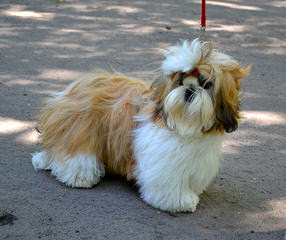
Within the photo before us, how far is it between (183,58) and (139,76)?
2.94m

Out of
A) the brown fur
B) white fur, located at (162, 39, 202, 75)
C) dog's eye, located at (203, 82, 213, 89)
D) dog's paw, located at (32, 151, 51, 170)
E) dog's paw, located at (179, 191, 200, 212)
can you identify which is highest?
white fur, located at (162, 39, 202, 75)

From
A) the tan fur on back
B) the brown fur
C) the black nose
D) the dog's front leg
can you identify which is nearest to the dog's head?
the black nose

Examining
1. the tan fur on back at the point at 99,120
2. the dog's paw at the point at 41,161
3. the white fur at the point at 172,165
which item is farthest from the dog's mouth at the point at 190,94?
the dog's paw at the point at 41,161

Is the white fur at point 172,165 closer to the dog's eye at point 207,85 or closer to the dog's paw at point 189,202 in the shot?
the dog's paw at point 189,202

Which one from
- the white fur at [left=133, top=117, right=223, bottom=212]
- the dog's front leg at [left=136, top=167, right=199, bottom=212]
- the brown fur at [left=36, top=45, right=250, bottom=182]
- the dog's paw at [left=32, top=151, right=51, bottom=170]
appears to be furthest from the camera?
the dog's paw at [left=32, top=151, right=51, bottom=170]

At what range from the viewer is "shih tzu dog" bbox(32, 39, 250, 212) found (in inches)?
126

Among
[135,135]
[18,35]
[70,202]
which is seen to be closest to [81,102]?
[135,135]

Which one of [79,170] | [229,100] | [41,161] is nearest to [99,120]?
[79,170]

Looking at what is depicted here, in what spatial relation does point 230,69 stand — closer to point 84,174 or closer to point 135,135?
point 135,135

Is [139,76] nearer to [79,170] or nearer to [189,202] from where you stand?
[79,170]

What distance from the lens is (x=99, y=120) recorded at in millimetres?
3850

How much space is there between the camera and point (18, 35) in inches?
295

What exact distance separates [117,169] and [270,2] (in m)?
7.53

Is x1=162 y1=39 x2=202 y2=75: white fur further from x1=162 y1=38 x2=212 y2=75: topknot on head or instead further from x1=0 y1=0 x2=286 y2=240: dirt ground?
x1=0 y1=0 x2=286 y2=240: dirt ground
